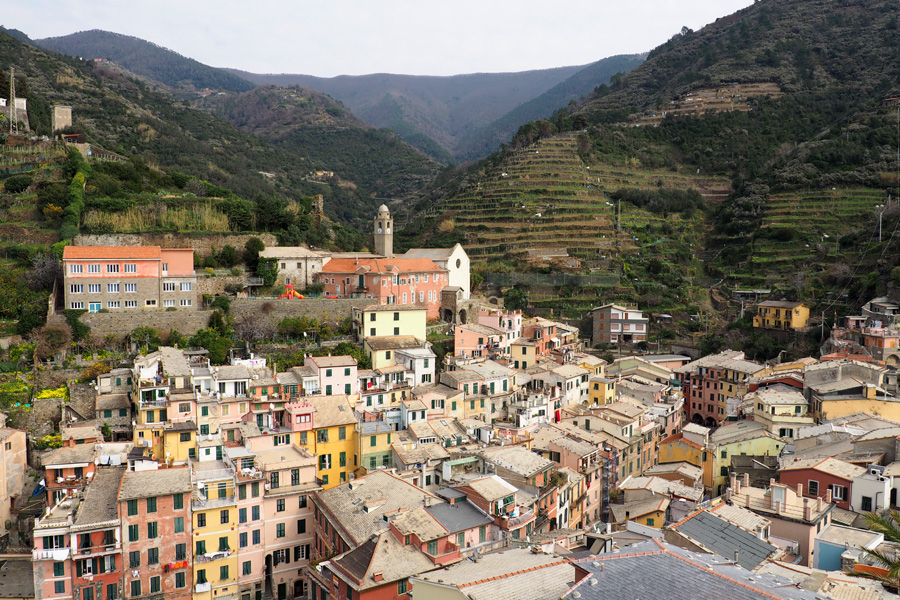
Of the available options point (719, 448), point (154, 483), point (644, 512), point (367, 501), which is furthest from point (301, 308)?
point (719, 448)

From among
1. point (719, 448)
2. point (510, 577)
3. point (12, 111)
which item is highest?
point (12, 111)

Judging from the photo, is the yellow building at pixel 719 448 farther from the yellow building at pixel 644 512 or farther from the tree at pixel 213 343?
the tree at pixel 213 343

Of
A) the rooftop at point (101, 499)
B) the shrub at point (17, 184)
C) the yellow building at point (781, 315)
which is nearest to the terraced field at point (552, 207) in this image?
the yellow building at point (781, 315)

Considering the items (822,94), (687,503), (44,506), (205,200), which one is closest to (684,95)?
(822,94)

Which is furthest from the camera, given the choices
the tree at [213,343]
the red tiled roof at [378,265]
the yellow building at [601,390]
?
the red tiled roof at [378,265]

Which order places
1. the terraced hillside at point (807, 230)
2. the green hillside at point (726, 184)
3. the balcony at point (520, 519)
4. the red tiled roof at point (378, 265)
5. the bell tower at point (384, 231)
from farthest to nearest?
the green hillside at point (726, 184), the terraced hillside at point (807, 230), the bell tower at point (384, 231), the red tiled roof at point (378, 265), the balcony at point (520, 519)

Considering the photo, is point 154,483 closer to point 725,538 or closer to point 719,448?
point 725,538

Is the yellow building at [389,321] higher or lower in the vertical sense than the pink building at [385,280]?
lower
